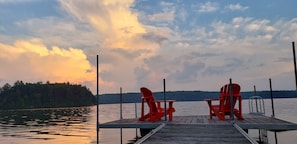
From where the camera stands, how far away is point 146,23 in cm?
1855

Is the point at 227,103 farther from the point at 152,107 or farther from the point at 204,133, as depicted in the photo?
the point at 204,133

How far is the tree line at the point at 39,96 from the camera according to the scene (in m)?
96.9

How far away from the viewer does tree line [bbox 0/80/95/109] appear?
96.9 metres

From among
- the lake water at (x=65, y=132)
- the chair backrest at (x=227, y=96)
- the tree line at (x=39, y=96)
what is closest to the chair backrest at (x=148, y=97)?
the chair backrest at (x=227, y=96)

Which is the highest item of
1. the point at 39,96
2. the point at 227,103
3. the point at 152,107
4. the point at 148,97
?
the point at 148,97

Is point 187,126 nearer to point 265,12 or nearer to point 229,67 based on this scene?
point 265,12

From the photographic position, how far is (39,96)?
3903 inches

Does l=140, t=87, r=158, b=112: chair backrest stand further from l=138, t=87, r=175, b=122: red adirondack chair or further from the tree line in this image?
the tree line

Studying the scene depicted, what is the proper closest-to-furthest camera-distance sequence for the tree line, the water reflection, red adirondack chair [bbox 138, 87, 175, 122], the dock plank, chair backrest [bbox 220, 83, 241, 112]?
the dock plank
chair backrest [bbox 220, 83, 241, 112]
red adirondack chair [bbox 138, 87, 175, 122]
the water reflection
the tree line

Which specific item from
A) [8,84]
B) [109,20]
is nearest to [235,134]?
[109,20]

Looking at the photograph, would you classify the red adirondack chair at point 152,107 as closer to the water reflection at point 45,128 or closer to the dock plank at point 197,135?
the dock plank at point 197,135

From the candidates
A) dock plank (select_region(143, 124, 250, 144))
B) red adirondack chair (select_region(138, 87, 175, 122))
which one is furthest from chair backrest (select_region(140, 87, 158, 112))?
dock plank (select_region(143, 124, 250, 144))

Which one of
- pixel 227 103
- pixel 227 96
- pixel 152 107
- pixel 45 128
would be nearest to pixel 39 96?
pixel 45 128

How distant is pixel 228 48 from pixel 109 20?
9.24m
